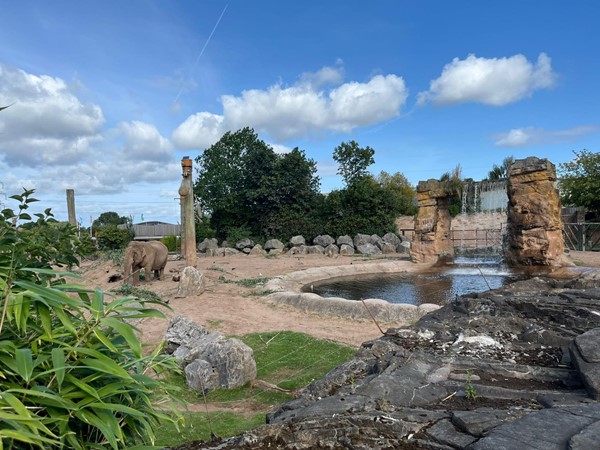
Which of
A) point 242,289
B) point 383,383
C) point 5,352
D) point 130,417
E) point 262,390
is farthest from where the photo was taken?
point 242,289

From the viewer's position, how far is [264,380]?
625 cm

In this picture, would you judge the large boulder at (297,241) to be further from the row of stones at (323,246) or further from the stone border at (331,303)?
the stone border at (331,303)

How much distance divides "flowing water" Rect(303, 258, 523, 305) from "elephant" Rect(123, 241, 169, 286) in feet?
14.4

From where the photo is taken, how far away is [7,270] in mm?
1734

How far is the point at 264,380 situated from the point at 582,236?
2096 centimetres

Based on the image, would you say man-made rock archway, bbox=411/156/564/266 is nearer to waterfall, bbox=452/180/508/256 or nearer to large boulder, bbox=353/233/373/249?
waterfall, bbox=452/180/508/256

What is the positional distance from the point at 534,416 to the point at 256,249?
22.7 m

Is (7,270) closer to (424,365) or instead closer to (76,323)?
(76,323)

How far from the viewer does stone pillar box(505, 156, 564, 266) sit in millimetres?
14906

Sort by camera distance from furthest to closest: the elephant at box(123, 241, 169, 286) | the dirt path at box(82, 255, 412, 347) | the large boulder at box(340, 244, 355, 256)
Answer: the large boulder at box(340, 244, 355, 256) < the elephant at box(123, 241, 169, 286) < the dirt path at box(82, 255, 412, 347)

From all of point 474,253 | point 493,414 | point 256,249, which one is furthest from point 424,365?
point 256,249

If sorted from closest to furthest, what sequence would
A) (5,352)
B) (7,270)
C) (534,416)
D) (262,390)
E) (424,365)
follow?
1. (5,352)
2. (7,270)
3. (534,416)
4. (424,365)
5. (262,390)

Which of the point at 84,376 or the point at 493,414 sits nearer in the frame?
the point at 84,376

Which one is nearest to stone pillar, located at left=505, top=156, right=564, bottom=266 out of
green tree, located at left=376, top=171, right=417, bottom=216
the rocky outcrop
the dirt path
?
the dirt path
